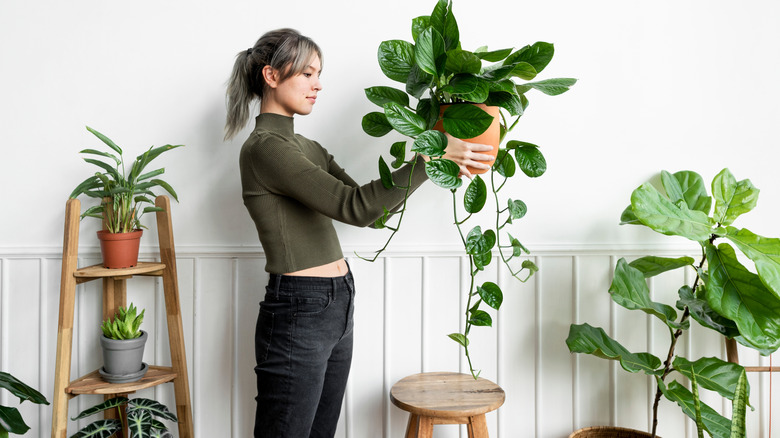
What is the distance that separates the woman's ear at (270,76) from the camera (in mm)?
1247

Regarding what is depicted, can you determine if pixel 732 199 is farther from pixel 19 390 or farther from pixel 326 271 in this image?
pixel 19 390

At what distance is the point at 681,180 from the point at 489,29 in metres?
0.78

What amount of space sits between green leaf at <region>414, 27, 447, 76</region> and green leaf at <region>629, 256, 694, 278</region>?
0.94 metres

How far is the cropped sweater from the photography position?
1104 mm

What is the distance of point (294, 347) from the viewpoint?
1.17 m

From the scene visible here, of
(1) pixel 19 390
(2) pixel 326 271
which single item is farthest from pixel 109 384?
(2) pixel 326 271

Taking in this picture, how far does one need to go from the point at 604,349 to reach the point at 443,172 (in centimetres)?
79

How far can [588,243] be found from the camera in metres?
1.64

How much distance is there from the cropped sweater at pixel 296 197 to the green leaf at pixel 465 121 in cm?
12

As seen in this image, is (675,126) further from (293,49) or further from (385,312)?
(293,49)

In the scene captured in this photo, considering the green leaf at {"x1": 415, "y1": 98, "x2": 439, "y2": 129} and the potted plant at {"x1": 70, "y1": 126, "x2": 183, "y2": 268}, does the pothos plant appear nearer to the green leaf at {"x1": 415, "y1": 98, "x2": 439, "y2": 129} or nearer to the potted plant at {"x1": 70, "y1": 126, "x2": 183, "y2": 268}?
the green leaf at {"x1": 415, "y1": 98, "x2": 439, "y2": 129}

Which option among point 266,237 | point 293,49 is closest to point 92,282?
point 266,237

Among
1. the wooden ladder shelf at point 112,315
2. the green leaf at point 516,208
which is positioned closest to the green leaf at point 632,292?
the green leaf at point 516,208

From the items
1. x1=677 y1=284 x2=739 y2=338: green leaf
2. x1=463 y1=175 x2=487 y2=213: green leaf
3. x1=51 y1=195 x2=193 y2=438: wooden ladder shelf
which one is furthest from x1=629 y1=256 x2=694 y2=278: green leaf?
x1=51 y1=195 x2=193 y2=438: wooden ladder shelf
